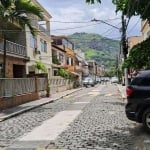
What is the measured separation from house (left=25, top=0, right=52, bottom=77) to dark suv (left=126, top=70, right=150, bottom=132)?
Answer: 1036 inches

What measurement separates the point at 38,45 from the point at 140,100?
37746mm

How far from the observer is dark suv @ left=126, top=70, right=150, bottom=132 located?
12672mm

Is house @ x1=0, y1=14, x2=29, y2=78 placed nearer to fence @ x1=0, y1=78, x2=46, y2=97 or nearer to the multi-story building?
the multi-story building

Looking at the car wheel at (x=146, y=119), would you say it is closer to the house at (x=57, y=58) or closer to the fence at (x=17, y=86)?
the fence at (x=17, y=86)

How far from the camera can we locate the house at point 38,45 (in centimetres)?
4500

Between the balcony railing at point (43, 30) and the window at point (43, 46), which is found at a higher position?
the balcony railing at point (43, 30)

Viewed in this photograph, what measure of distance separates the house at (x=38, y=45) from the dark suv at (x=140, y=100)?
26.3 meters

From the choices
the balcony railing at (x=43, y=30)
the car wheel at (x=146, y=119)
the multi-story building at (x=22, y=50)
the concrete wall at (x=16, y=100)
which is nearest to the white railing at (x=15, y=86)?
the concrete wall at (x=16, y=100)

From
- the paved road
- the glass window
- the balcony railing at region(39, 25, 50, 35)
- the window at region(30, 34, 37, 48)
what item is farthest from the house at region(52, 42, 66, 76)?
the glass window

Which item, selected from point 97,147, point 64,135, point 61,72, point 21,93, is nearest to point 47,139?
point 64,135

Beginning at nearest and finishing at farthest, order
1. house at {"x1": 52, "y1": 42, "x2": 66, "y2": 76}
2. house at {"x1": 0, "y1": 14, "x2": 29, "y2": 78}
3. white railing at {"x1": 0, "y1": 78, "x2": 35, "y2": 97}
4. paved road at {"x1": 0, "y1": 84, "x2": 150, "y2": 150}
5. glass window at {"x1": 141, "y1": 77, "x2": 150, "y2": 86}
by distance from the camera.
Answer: paved road at {"x1": 0, "y1": 84, "x2": 150, "y2": 150}
glass window at {"x1": 141, "y1": 77, "x2": 150, "y2": 86}
white railing at {"x1": 0, "y1": 78, "x2": 35, "y2": 97}
house at {"x1": 0, "y1": 14, "x2": 29, "y2": 78}
house at {"x1": 52, "y1": 42, "x2": 66, "y2": 76}

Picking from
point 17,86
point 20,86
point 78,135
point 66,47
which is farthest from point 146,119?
point 66,47

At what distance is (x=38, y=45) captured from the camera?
4984cm

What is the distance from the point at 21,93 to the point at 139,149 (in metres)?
19.0
